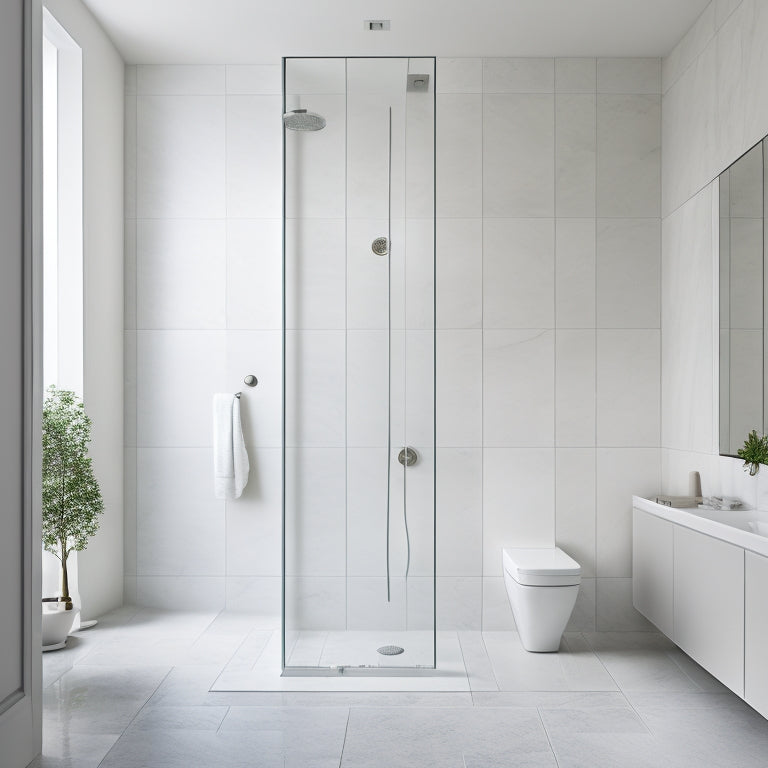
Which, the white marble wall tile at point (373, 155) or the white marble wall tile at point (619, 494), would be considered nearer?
the white marble wall tile at point (373, 155)

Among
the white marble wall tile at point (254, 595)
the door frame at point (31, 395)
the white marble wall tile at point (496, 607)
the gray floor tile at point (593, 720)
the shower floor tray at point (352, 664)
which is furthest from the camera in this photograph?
the white marble wall tile at point (254, 595)

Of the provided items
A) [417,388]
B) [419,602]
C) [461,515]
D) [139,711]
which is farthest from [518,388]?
[139,711]

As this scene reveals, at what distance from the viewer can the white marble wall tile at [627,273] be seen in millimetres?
3984

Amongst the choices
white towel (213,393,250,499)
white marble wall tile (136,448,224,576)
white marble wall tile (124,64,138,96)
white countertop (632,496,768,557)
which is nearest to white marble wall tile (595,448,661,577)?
white countertop (632,496,768,557)

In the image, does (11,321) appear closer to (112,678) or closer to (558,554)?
(112,678)

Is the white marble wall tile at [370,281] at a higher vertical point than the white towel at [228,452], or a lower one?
higher

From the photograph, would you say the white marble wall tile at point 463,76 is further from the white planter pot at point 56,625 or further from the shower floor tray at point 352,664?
the white planter pot at point 56,625

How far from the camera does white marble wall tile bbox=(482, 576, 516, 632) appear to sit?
391 cm

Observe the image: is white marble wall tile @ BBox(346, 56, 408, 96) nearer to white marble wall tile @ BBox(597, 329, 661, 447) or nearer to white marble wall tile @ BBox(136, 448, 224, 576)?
white marble wall tile @ BBox(597, 329, 661, 447)

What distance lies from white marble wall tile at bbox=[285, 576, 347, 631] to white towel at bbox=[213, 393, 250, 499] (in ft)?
3.16

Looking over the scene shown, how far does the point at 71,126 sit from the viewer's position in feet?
11.9

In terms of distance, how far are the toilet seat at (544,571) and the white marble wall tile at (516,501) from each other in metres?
0.30

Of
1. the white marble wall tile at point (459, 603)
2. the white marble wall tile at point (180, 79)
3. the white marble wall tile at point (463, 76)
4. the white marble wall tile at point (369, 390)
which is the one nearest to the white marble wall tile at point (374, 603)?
the white marble wall tile at point (369, 390)

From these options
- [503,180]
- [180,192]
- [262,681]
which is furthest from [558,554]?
[180,192]
